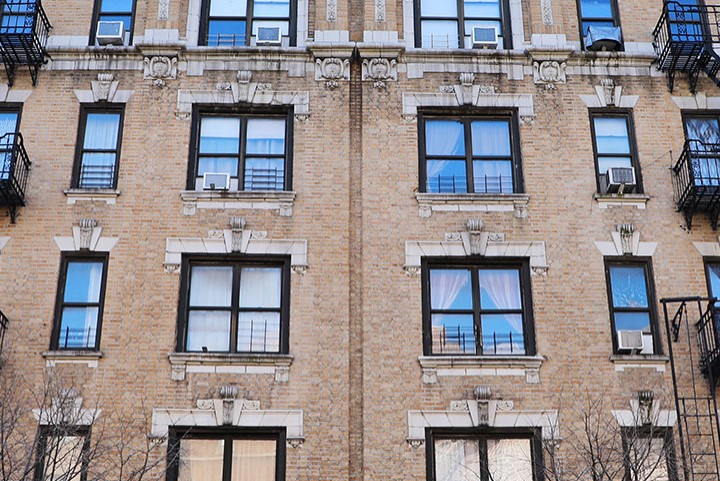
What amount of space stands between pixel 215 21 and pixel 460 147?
238 inches

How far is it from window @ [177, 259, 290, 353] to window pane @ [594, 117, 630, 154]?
270 inches

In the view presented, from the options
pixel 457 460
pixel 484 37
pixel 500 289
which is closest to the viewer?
pixel 457 460

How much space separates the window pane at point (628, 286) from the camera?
63.3 ft

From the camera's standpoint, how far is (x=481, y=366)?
18.4 meters

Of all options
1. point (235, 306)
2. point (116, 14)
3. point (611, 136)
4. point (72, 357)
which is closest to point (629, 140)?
point (611, 136)

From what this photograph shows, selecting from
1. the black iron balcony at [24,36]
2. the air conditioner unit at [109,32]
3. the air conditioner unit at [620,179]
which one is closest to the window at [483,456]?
the air conditioner unit at [620,179]

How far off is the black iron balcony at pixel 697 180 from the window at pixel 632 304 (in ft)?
4.72

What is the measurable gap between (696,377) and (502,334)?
3542mm

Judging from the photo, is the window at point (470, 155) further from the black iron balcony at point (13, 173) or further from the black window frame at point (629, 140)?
A: the black iron balcony at point (13, 173)

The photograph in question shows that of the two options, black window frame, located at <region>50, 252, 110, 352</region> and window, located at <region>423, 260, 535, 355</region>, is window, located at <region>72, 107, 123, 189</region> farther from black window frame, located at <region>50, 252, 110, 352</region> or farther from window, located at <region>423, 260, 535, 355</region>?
window, located at <region>423, 260, 535, 355</region>

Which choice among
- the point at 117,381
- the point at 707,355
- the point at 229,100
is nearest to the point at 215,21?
the point at 229,100

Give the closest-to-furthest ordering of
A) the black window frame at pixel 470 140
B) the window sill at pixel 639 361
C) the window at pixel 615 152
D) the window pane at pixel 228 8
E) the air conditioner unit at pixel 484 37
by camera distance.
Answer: the window sill at pixel 639 361 → the window at pixel 615 152 → the black window frame at pixel 470 140 → the air conditioner unit at pixel 484 37 → the window pane at pixel 228 8

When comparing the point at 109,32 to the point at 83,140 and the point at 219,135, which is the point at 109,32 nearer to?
the point at 83,140

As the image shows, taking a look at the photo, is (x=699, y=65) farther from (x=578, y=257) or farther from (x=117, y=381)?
(x=117, y=381)
